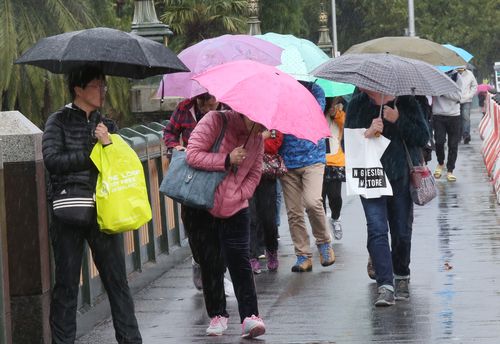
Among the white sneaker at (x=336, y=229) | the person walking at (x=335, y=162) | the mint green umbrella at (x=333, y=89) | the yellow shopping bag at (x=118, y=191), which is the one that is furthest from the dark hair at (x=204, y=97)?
the white sneaker at (x=336, y=229)

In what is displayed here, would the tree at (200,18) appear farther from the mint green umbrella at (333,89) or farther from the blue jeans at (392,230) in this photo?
the blue jeans at (392,230)

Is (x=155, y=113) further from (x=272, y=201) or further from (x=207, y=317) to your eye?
(x=207, y=317)

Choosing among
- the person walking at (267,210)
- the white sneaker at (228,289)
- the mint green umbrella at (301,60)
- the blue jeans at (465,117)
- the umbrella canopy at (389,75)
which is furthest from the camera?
the blue jeans at (465,117)

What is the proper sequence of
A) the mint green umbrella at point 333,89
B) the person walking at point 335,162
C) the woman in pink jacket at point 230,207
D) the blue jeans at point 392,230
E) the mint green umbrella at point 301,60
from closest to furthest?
the woman in pink jacket at point 230,207 < the blue jeans at point 392,230 < the mint green umbrella at point 301,60 < the mint green umbrella at point 333,89 < the person walking at point 335,162

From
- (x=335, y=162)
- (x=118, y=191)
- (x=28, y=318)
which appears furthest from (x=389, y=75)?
(x=335, y=162)

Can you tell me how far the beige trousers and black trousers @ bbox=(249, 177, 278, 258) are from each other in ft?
0.44

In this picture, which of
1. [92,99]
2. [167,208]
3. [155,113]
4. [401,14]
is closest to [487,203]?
[155,113]

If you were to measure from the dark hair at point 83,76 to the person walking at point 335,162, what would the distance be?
218 inches

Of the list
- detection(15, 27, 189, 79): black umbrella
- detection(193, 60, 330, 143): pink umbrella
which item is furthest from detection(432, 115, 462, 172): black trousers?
detection(15, 27, 189, 79): black umbrella

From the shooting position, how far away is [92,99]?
24.0 feet

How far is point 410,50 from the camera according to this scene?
9.95 m

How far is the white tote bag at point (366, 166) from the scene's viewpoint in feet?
30.5

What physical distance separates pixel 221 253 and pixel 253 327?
58 centimetres

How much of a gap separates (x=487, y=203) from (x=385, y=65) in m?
7.78
